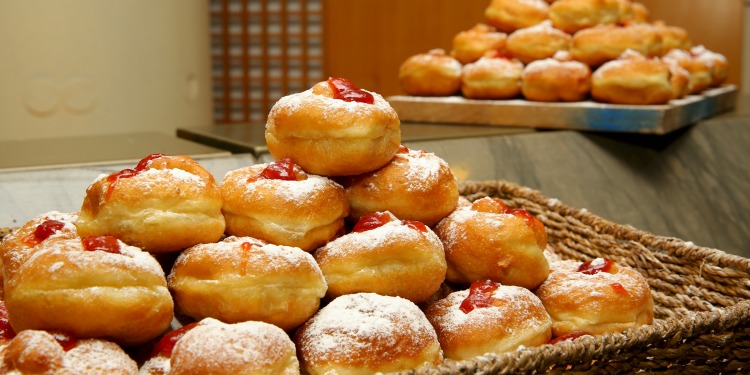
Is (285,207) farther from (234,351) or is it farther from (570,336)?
(570,336)

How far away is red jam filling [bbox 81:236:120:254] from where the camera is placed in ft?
3.47

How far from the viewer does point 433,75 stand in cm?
282

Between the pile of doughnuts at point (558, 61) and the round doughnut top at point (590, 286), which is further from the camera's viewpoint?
the pile of doughnuts at point (558, 61)

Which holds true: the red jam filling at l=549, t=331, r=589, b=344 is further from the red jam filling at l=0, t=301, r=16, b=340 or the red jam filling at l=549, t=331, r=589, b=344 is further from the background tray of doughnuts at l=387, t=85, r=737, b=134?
the background tray of doughnuts at l=387, t=85, r=737, b=134

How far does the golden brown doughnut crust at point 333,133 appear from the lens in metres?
1.26

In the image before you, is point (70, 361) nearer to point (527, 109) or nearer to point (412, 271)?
point (412, 271)

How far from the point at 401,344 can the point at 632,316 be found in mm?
460

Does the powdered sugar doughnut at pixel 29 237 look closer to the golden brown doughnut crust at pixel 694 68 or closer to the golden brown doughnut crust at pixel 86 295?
the golden brown doughnut crust at pixel 86 295

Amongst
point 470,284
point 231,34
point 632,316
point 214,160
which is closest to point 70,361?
point 470,284

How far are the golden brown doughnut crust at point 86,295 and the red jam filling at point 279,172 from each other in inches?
10.8

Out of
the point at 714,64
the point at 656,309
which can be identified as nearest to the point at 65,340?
the point at 656,309

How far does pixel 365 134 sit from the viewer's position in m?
1.26

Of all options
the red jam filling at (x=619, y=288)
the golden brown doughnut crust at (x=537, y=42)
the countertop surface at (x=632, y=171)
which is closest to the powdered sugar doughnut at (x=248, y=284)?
the red jam filling at (x=619, y=288)

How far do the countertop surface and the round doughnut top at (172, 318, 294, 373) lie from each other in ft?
3.13
